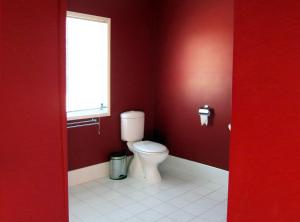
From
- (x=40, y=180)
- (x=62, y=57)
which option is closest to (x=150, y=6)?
(x=62, y=57)

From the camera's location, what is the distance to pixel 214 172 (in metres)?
3.58

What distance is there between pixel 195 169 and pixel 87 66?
179cm

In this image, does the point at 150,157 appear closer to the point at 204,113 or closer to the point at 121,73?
the point at 204,113

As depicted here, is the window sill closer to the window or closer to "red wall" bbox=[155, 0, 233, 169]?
the window

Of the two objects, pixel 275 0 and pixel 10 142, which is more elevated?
pixel 275 0

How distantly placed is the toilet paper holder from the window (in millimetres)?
1101

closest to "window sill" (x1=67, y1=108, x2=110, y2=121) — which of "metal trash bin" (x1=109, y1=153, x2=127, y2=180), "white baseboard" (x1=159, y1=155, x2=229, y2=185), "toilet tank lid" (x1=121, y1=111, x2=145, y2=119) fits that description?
"toilet tank lid" (x1=121, y1=111, x2=145, y2=119)

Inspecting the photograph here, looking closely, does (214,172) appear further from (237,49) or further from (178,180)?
(237,49)

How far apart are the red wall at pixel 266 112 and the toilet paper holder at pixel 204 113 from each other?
2.58 metres

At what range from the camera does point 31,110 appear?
4.55ft

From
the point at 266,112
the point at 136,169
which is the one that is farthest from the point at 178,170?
the point at 266,112

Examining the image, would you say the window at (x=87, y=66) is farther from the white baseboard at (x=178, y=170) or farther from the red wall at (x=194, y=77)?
the red wall at (x=194, y=77)

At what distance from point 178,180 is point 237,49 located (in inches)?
116

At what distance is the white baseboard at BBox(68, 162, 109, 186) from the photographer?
3462 mm
